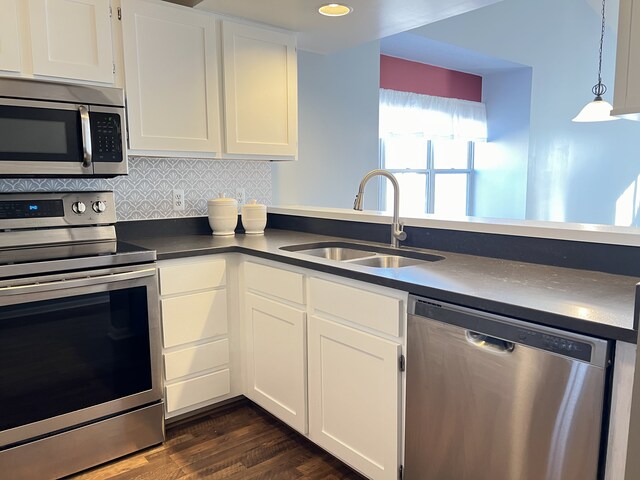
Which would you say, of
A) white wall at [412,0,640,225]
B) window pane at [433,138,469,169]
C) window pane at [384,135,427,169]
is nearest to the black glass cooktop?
window pane at [384,135,427,169]

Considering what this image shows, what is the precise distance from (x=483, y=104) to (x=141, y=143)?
4706 mm

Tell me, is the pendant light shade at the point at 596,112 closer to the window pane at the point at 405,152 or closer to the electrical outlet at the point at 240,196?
the window pane at the point at 405,152

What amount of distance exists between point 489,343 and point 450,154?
16.0 feet

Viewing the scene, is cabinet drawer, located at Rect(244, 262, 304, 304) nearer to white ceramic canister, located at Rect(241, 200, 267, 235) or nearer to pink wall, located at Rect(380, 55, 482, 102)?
white ceramic canister, located at Rect(241, 200, 267, 235)

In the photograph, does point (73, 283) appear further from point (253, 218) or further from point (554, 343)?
point (554, 343)

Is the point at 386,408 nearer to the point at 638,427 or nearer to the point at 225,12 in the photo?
the point at 638,427

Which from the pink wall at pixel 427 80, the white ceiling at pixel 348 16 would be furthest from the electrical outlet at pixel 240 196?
the pink wall at pixel 427 80

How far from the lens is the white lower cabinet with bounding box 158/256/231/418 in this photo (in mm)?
2100

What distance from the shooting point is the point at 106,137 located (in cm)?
199

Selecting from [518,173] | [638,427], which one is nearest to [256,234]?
[638,427]

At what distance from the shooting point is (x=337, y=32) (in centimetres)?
270

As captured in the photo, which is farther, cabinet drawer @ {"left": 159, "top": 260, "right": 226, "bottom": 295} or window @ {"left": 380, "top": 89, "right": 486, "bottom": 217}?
window @ {"left": 380, "top": 89, "right": 486, "bottom": 217}

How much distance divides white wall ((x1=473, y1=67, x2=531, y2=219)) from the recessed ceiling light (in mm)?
3763

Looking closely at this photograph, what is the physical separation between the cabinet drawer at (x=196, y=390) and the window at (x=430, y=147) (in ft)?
9.44
